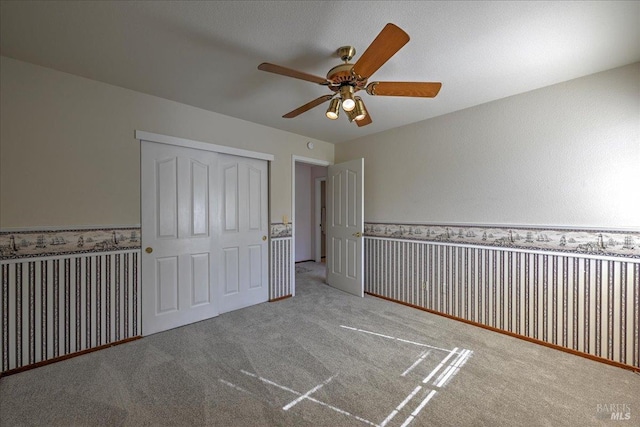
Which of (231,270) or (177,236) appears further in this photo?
(231,270)

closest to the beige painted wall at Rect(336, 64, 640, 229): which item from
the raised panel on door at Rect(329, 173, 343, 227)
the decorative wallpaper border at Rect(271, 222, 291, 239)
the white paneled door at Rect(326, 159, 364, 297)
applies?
the white paneled door at Rect(326, 159, 364, 297)

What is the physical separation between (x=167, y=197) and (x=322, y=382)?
229cm

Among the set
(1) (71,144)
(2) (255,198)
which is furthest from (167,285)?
(1) (71,144)

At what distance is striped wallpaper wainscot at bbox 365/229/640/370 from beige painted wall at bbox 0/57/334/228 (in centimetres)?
319

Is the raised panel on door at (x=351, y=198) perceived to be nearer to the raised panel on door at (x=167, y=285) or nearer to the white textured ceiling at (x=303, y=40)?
the white textured ceiling at (x=303, y=40)

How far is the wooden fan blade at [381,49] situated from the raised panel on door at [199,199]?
205cm

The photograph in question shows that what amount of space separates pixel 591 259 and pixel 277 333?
2.88m

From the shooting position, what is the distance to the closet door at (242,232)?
10.6 feet

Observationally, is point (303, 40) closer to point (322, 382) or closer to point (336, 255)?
point (322, 382)

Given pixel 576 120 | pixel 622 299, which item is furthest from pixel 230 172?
pixel 622 299

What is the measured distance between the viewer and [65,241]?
222cm

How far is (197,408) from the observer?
1661 mm

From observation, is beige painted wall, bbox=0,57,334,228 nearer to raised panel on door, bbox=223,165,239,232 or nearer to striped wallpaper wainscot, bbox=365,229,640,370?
raised panel on door, bbox=223,165,239,232

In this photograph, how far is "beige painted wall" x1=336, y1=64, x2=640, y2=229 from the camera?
6.98 feet
